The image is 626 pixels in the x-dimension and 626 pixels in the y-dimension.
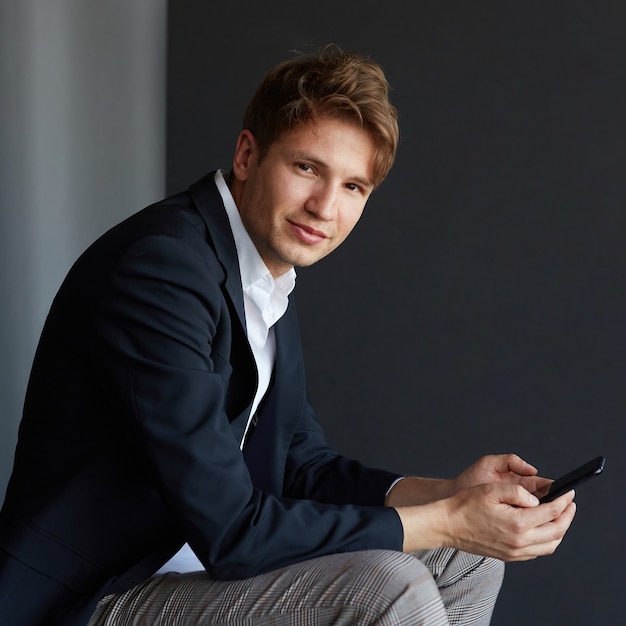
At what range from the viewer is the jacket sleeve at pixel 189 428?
1.54 meters

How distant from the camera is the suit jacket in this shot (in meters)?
1.54

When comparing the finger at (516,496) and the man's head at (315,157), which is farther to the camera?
the man's head at (315,157)

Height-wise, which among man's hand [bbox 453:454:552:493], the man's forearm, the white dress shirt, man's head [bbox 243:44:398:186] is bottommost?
the man's forearm

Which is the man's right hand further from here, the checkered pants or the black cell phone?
the checkered pants

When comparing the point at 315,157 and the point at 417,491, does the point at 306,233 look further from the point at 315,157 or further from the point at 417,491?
the point at 417,491

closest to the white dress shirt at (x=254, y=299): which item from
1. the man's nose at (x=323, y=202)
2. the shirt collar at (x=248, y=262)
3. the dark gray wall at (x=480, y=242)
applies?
the shirt collar at (x=248, y=262)

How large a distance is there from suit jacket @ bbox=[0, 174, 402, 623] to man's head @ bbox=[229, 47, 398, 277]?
150mm

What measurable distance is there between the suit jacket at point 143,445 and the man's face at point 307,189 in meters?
0.14

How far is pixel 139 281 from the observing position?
5.24 ft

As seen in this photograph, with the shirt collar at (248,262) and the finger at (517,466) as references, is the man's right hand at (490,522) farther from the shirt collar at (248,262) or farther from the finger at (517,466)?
the shirt collar at (248,262)

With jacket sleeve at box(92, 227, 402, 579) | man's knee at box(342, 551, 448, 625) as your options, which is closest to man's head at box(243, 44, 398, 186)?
jacket sleeve at box(92, 227, 402, 579)

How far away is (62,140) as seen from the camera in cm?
277

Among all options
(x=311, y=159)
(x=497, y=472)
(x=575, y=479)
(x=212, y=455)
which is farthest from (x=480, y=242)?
(x=212, y=455)

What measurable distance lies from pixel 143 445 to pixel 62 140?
1.47 metres
